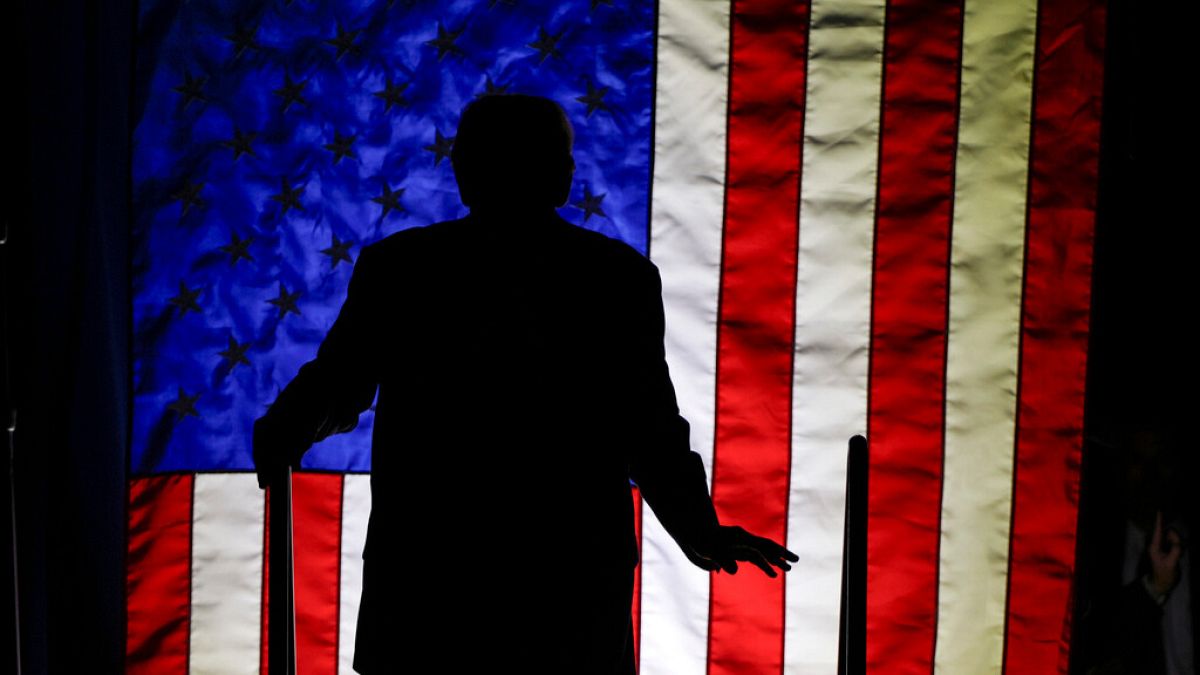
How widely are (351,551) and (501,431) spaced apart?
1014 millimetres

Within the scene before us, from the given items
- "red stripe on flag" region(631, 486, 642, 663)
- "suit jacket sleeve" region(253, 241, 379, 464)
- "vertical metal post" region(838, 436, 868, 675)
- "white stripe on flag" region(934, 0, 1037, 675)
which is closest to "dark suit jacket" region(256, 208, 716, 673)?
"suit jacket sleeve" region(253, 241, 379, 464)

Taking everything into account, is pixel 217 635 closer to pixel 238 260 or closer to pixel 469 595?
pixel 238 260

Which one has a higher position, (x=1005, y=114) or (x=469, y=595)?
(x=1005, y=114)

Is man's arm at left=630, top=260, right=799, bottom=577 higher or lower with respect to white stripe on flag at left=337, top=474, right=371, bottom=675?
higher

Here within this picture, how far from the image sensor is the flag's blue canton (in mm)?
1849

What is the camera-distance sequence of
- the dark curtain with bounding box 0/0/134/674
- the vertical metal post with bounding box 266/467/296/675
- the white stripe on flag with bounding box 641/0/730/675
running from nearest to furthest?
Result: the vertical metal post with bounding box 266/467/296/675, the dark curtain with bounding box 0/0/134/674, the white stripe on flag with bounding box 641/0/730/675

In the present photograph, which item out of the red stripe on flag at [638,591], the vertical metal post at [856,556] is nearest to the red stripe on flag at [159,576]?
the red stripe on flag at [638,591]

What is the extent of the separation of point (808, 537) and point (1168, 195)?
1.01 m

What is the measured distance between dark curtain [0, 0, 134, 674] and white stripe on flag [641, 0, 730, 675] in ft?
3.44

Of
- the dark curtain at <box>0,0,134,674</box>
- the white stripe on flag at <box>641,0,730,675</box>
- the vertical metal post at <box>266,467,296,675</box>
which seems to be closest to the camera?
the vertical metal post at <box>266,467,296,675</box>

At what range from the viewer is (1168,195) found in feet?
6.32

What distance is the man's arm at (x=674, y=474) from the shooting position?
1037mm

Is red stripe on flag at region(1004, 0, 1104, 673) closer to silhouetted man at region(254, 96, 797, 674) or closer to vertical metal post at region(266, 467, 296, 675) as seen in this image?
silhouetted man at region(254, 96, 797, 674)

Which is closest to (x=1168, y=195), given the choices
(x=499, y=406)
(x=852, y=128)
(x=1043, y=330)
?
(x=1043, y=330)
